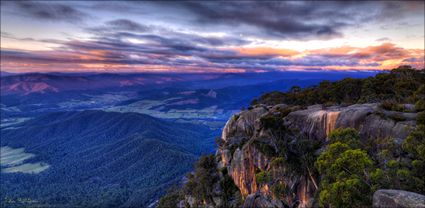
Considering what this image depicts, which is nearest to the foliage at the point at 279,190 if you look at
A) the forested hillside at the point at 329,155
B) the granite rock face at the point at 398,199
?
the forested hillside at the point at 329,155

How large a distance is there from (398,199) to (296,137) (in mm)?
26027

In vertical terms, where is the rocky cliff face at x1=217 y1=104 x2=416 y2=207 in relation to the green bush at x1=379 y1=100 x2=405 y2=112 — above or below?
below

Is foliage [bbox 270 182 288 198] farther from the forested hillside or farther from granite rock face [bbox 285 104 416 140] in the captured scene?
granite rock face [bbox 285 104 416 140]

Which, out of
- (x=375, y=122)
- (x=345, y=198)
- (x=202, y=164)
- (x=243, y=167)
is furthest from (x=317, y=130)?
(x=202, y=164)

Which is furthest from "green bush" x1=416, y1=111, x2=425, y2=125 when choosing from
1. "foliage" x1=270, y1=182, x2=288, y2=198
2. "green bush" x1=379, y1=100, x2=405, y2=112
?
"foliage" x1=270, y1=182, x2=288, y2=198

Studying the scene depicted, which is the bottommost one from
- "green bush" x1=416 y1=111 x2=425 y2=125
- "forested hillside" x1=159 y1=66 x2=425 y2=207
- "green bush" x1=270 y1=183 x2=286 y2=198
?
"green bush" x1=270 y1=183 x2=286 y2=198

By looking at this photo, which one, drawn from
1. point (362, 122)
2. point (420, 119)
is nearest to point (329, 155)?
point (420, 119)

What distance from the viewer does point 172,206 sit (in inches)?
3701

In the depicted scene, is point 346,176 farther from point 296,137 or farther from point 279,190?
point 296,137

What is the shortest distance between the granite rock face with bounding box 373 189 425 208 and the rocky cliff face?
1667 centimetres

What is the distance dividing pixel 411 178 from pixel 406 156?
6269mm

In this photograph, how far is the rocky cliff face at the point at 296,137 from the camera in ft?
111

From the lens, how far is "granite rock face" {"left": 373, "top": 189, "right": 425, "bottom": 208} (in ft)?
50.3

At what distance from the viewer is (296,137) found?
4212 cm
